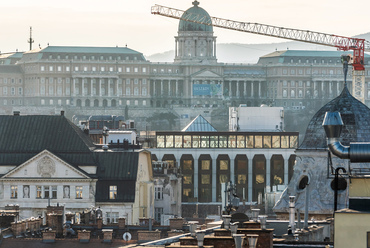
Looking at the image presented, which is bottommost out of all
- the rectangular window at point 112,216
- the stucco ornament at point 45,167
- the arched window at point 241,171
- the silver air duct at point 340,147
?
the rectangular window at point 112,216

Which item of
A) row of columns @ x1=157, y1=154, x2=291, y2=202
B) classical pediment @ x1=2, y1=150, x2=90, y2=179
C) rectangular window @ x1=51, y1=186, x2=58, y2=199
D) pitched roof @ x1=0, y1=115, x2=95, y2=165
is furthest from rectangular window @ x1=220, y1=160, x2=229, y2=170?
rectangular window @ x1=51, y1=186, x2=58, y2=199

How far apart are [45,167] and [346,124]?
33.7 m

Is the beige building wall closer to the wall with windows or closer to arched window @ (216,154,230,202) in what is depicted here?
the wall with windows

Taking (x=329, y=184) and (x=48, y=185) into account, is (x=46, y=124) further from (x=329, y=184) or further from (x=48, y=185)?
(x=329, y=184)

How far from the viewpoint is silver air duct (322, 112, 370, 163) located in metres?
27.3

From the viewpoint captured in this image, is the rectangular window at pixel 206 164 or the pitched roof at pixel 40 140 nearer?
the pitched roof at pixel 40 140

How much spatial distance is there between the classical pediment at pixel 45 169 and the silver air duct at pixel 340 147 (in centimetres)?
4150

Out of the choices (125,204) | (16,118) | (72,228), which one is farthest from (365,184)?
(16,118)

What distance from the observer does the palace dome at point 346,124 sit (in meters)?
38.2

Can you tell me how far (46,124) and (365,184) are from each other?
1958 inches

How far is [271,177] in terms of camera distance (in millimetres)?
122438

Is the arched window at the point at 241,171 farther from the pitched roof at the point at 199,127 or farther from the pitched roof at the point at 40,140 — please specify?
the pitched roof at the point at 40,140

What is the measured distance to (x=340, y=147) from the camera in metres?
28.5

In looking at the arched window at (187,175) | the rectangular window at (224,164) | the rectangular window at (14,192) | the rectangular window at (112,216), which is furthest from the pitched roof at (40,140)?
the rectangular window at (224,164)
